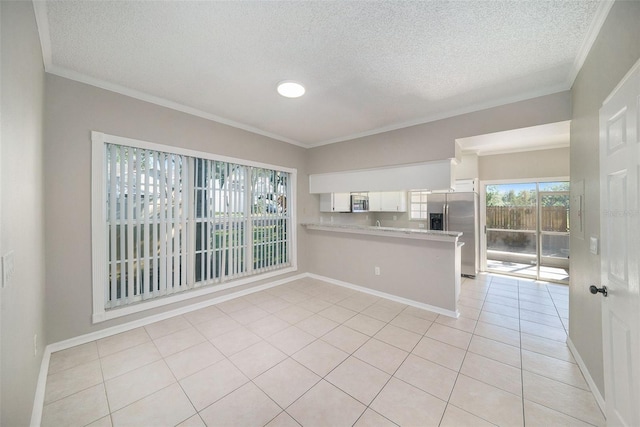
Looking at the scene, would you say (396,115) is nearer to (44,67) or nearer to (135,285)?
(44,67)

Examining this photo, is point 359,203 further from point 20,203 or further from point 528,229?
point 20,203

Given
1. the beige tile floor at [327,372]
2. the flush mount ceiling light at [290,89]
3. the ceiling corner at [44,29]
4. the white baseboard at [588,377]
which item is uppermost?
the ceiling corner at [44,29]

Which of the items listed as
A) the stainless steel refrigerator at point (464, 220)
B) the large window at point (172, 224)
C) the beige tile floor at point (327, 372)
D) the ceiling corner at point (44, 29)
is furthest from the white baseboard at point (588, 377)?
the ceiling corner at point (44, 29)

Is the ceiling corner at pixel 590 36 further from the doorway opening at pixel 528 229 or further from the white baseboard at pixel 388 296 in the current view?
the doorway opening at pixel 528 229

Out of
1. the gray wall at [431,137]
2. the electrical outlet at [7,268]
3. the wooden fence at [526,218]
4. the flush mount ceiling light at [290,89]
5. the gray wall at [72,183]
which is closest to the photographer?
the electrical outlet at [7,268]

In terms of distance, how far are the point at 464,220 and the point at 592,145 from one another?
3311 mm

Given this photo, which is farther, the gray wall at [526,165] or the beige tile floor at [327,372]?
the gray wall at [526,165]

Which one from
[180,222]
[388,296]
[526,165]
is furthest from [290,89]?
[526,165]

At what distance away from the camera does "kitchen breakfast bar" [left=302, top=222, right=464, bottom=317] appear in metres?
3.16

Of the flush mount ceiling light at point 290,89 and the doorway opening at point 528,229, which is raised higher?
the flush mount ceiling light at point 290,89

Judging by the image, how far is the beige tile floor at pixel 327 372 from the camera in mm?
1607

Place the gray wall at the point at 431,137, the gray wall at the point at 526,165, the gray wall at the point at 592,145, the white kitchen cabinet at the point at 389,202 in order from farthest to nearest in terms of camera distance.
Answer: the white kitchen cabinet at the point at 389,202, the gray wall at the point at 526,165, the gray wall at the point at 431,137, the gray wall at the point at 592,145

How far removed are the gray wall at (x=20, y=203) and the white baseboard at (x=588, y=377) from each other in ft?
11.3

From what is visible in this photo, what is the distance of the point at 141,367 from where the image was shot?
2.08 meters
